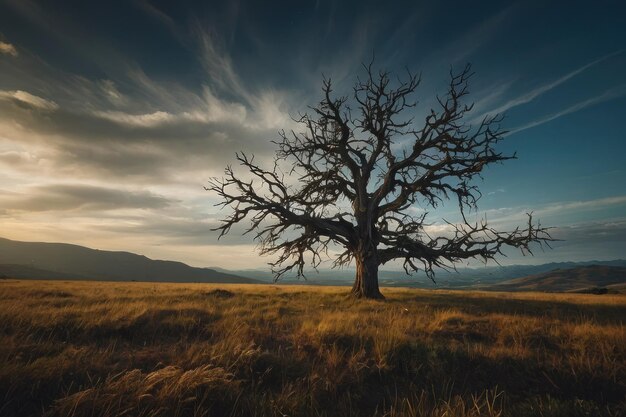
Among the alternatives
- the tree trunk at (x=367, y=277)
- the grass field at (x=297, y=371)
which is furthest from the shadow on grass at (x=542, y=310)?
the grass field at (x=297, y=371)

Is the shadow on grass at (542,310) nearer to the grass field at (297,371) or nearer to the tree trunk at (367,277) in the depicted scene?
the tree trunk at (367,277)

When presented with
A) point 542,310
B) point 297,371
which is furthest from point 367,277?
point 297,371

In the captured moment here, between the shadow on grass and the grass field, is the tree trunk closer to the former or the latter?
the shadow on grass

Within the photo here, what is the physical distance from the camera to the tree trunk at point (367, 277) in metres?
16.8

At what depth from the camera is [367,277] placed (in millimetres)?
16859

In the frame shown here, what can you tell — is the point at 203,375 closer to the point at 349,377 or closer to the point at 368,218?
the point at 349,377

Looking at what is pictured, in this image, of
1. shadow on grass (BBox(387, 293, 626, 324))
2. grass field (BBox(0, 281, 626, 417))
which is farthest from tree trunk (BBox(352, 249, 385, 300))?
grass field (BBox(0, 281, 626, 417))

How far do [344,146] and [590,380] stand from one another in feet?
46.6

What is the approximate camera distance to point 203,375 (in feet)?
11.7

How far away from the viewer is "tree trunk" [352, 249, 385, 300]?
16.8 meters

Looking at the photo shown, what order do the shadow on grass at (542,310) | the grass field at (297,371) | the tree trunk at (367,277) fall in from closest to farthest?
the grass field at (297,371)
the shadow on grass at (542,310)
the tree trunk at (367,277)

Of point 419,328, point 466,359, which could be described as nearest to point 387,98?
point 419,328

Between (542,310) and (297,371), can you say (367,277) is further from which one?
(297,371)

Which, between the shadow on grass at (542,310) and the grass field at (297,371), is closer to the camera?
the grass field at (297,371)
